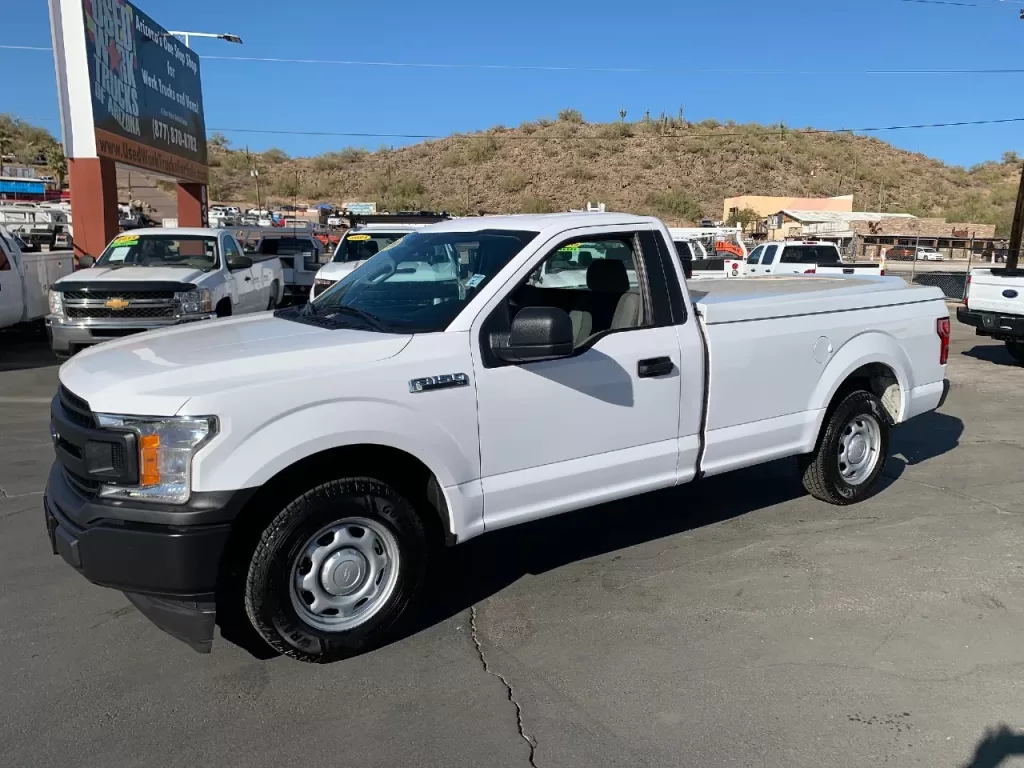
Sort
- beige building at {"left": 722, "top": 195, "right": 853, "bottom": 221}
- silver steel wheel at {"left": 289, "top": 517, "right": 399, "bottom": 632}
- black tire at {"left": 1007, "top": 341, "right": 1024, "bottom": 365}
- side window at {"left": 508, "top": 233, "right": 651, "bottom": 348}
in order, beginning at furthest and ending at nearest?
beige building at {"left": 722, "top": 195, "right": 853, "bottom": 221} → black tire at {"left": 1007, "top": 341, "right": 1024, "bottom": 365} → side window at {"left": 508, "top": 233, "right": 651, "bottom": 348} → silver steel wheel at {"left": 289, "top": 517, "right": 399, "bottom": 632}

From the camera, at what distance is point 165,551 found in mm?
3197

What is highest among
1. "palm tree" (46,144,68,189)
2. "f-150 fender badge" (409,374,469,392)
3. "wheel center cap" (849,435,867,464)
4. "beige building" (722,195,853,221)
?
"palm tree" (46,144,68,189)

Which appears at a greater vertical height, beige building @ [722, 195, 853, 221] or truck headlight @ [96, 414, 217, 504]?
beige building @ [722, 195, 853, 221]

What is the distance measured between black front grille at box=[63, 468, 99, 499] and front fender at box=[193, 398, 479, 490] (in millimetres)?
526

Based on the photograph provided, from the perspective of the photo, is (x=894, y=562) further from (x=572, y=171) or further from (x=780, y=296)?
(x=572, y=171)

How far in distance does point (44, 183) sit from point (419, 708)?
5594cm

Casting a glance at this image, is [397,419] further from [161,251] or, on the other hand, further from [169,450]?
Answer: [161,251]

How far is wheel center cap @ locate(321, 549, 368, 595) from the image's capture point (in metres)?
3.62

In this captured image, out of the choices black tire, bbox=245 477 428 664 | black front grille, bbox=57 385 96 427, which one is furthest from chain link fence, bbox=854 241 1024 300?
black front grille, bbox=57 385 96 427

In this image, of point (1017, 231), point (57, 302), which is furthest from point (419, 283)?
point (1017, 231)

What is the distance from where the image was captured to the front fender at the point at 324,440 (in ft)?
10.6

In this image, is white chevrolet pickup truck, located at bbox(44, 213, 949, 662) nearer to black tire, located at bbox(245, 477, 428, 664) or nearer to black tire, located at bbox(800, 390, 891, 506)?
black tire, located at bbox(245, 477, 428, 664)

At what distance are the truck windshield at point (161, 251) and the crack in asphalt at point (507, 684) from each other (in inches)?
356

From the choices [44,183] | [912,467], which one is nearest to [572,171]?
[44,183]
